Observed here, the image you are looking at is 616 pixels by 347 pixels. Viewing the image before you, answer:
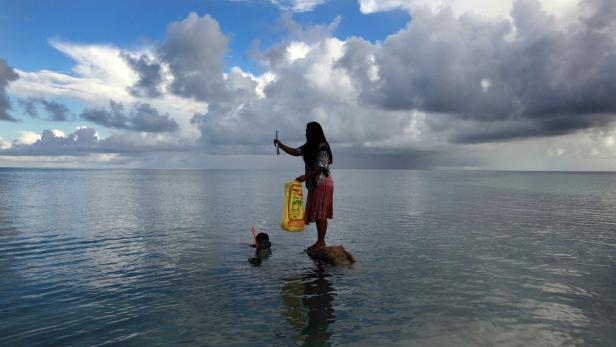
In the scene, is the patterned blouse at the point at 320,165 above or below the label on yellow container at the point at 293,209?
above

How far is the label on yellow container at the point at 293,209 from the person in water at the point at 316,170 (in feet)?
1.10

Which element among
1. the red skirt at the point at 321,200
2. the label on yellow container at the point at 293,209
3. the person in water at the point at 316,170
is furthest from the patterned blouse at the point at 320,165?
the label on yellow container at the point at 293,209

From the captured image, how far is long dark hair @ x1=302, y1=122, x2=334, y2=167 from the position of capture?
13.4m

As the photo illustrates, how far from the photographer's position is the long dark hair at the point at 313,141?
44.0ft

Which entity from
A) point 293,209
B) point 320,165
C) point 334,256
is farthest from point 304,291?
point 320,165

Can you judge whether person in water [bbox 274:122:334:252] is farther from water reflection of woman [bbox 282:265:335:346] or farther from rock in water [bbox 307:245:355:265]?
water reflection of woman [bbox 282:265:335:346]

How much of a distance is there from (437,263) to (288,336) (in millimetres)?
8584

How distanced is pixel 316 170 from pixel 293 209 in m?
1.85

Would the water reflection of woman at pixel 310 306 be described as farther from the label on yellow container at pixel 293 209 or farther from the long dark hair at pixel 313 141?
the long dark hair at pixel 313 141

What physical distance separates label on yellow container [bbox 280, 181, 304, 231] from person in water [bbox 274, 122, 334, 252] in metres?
0.34

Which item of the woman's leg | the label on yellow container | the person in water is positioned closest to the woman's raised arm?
the person in water

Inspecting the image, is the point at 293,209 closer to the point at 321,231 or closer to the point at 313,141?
the point at 321,231

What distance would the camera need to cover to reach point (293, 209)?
564 inches

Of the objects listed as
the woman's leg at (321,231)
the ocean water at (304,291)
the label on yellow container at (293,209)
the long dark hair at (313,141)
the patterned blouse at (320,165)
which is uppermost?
the long dark hair at (313,141)
